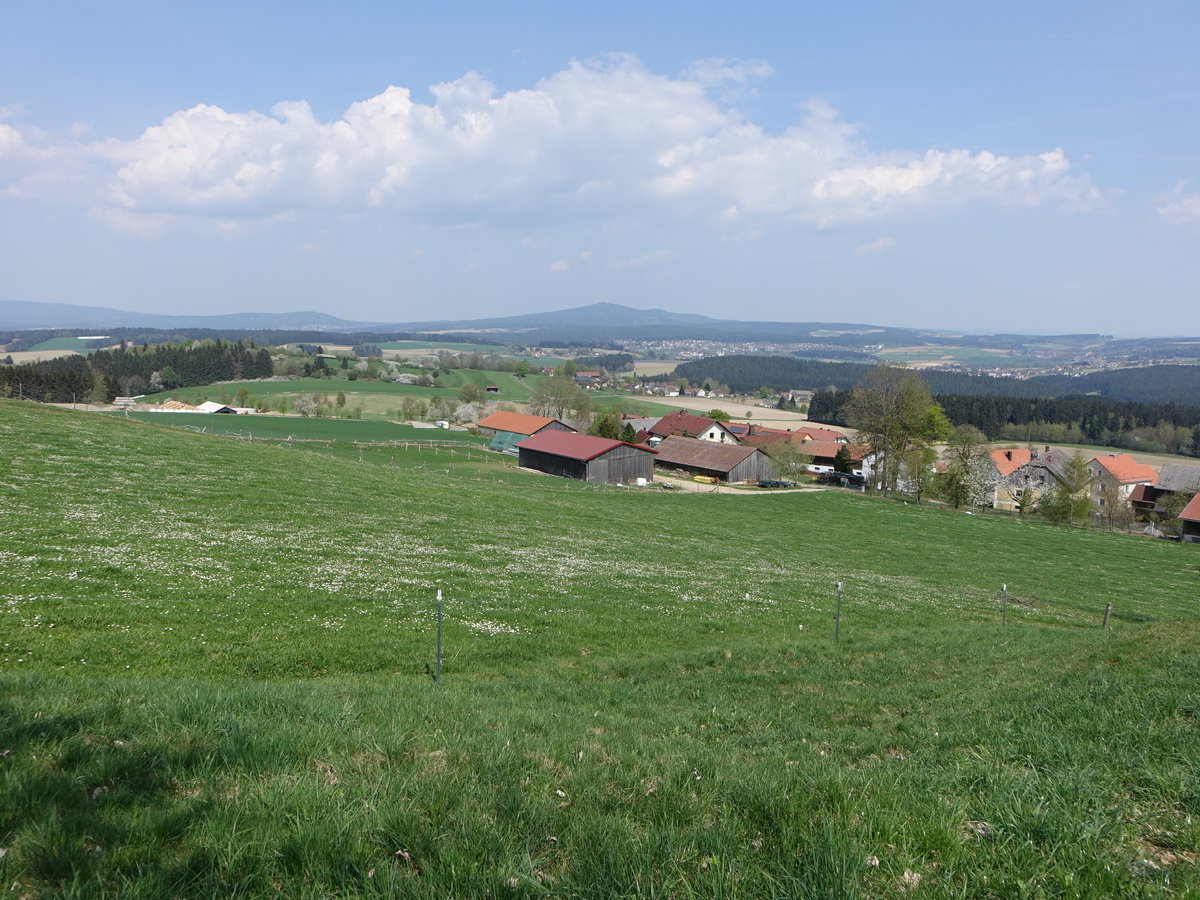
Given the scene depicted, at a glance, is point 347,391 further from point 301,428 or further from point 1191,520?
point 1191,520

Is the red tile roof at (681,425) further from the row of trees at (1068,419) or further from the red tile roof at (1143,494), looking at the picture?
the red tile roof at (1143,494)

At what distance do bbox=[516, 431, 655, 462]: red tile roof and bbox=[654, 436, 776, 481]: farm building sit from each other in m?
12.6

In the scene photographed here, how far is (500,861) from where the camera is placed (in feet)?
15.0

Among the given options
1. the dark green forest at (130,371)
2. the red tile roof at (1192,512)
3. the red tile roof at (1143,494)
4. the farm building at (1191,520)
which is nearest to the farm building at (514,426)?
the red tile roof at (1192,512)

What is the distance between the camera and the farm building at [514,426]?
330ft

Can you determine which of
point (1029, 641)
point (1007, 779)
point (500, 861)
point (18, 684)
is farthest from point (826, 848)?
point (1029, 641)

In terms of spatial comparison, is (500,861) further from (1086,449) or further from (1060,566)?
(1086,449)

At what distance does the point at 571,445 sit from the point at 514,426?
28976 millimetres

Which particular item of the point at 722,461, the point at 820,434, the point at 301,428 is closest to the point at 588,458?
the point at 722,461

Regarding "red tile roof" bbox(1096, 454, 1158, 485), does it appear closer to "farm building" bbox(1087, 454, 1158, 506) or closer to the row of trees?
"farm building" bbox(1087, 454, 1158, 506)

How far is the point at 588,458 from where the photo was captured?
7656cm

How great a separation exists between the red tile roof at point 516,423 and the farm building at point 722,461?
20625 mm

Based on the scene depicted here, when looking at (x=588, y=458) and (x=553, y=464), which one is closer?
(x=588, y=458)

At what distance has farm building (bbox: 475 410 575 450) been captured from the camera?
10056 centimetres
